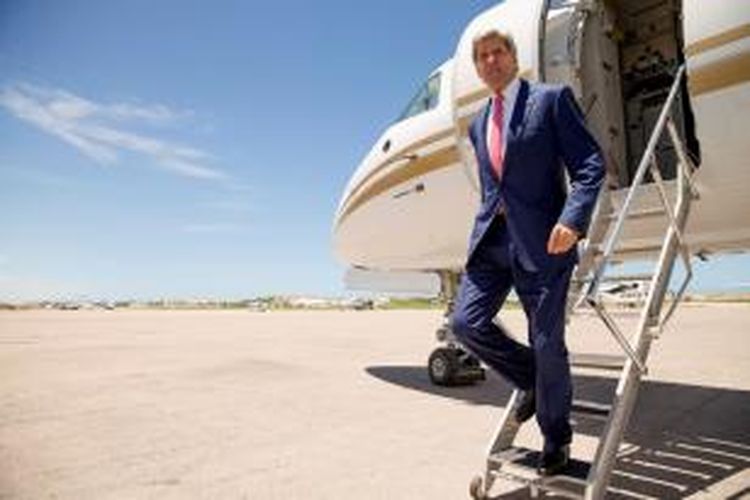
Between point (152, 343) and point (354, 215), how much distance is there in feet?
37.1

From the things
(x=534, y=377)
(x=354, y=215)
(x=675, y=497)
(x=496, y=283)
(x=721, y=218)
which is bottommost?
(x=675, y=497)

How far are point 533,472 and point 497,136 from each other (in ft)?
6.79

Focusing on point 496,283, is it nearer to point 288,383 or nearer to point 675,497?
point 675,497

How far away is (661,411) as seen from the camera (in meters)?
9.13

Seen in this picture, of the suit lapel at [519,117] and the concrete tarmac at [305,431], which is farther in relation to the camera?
the concrete tarmac at [305,431]

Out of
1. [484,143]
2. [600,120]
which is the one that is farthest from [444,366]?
[484,143]

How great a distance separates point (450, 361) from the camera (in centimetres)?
1123

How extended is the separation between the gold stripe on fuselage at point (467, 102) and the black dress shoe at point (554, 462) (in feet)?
10.1

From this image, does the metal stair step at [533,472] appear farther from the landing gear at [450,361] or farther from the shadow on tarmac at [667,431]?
the landing gear at [450,361]

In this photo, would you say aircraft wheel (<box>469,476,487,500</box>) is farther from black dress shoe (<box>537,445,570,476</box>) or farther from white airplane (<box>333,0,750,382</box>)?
white airplane (<box>333,0,750,382</box>)

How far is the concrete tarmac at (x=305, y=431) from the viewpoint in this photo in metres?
5.69

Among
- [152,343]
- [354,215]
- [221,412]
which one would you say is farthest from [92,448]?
[152,343]

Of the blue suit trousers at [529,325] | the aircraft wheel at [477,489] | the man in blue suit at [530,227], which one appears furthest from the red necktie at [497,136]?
the aircraft wheel at [477,489]

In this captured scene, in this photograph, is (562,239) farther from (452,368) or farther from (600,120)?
(452,368)
